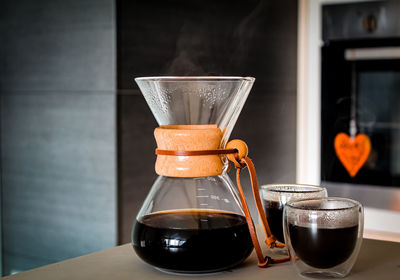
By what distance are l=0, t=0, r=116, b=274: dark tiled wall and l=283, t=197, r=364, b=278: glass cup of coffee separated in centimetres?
107

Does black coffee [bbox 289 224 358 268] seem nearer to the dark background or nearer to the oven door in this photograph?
the dark background

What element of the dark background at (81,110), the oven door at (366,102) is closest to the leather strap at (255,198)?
the dark background at (81,110)

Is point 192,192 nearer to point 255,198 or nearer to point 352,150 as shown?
point 255,198

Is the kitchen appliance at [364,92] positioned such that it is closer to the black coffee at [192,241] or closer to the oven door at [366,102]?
the oven door at [366,102]

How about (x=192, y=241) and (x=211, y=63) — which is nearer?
(x=192, y=241)

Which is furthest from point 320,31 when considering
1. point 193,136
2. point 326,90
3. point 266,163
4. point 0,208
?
point 193,136

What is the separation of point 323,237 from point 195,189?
177 mm

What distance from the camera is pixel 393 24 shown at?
7.23ft

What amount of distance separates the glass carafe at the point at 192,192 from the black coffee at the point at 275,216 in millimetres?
59

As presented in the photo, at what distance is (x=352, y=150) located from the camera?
2.31 m

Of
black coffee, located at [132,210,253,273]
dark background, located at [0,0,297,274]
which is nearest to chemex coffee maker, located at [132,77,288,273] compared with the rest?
black coffee, located at [132,210,253,273]

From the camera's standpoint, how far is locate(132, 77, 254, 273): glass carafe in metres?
0.70

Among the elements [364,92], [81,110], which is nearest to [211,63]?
[81,110]

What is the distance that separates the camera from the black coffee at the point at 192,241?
70 cm
